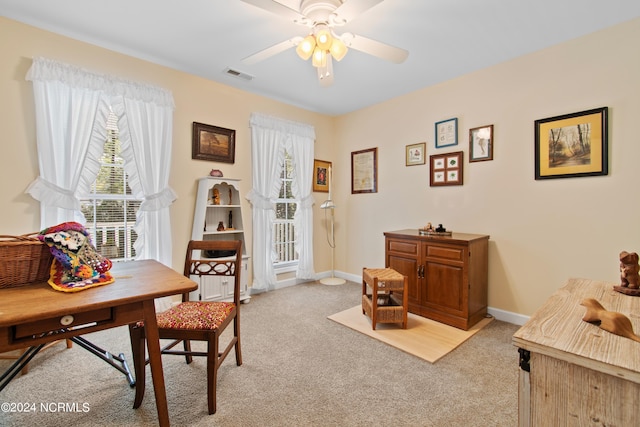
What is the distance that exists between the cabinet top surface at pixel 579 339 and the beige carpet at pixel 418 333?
4.32ft

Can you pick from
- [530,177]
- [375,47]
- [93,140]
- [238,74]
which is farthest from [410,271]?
[93,140]

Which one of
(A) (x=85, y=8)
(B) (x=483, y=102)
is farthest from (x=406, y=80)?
(A) (x=85, y=8)

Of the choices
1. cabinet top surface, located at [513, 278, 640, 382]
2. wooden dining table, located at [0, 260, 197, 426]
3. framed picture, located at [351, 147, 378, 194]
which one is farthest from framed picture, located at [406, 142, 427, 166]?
wooden dining table, located at [0, 260, 197, 426]

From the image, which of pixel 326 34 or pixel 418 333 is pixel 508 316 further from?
pixel 326 34

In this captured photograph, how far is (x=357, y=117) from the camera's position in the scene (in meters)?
4.37

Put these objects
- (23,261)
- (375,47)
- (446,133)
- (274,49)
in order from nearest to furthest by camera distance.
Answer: (23,261), (375,47), (274,49), (446,133)

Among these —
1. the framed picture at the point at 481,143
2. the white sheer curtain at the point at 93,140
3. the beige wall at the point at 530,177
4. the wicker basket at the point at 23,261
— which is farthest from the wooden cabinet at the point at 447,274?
the wicker basket at the point at 23,261

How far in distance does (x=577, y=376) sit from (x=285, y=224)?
3701 mm

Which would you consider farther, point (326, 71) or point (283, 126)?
point (283, 126)

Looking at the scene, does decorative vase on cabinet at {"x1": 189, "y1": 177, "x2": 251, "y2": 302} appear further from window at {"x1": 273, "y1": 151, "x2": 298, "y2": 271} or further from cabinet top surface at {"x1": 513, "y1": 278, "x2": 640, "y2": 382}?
cabinet top surface at {"x1": 513, "y1": 278, "x2": 640, "y2": 382}

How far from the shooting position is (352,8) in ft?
5.48

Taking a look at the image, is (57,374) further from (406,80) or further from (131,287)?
(406,80)

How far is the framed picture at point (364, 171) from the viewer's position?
4125mm

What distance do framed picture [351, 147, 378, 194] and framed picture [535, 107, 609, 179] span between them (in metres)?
1.90
